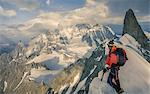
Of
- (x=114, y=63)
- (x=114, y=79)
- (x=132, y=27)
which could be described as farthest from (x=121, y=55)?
(x=132, y=27)

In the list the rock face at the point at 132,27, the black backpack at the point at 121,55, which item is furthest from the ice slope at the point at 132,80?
the rock face at the point at 132,27

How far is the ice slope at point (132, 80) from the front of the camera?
139 feet

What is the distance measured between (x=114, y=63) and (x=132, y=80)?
554 cm

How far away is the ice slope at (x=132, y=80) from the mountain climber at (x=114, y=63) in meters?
0.75

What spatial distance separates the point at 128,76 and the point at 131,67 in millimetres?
1394

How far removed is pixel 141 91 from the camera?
44094 mm

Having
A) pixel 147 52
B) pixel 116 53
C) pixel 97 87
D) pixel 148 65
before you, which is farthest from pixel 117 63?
pixel 147 52

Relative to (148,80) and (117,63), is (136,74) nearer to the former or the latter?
(148,80)

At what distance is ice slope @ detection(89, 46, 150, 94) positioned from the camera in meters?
42.4

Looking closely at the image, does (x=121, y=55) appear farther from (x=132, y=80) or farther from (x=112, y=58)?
(x=132, y=80)

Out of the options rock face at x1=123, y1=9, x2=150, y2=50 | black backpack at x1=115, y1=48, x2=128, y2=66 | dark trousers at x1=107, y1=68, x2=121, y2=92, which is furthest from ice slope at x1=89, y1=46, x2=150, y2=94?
rock face at x1=123, y1=9, x2=150, y2=50

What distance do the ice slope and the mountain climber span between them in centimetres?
75

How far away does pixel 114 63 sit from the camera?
132 ft

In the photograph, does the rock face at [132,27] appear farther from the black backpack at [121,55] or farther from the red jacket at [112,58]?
the red jacket at [112,58]
